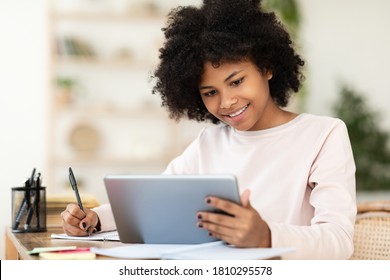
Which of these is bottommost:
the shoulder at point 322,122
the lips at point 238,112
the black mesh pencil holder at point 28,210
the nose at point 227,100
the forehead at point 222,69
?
the black mesh pencil holder at point 28,210

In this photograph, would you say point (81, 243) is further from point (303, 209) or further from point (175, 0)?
point (175, 0)

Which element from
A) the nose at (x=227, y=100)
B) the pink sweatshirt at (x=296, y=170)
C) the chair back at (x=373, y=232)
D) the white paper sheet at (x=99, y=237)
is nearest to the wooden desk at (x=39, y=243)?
the white paper sheet at (x=99, y=237)

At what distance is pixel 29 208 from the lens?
67.0 inches

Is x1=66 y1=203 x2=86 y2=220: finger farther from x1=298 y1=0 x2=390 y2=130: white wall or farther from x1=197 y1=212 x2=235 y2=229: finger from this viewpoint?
x1=298 y1=0 x2=390 y2=130: white wall

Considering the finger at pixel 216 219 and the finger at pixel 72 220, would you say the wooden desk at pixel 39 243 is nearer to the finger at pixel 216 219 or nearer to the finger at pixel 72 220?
the finger at pixel 72 220

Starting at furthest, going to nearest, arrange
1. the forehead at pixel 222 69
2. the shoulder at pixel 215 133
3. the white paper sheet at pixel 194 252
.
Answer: the shoulder at pixel 215 133 < the forehead at pixel 222 69 < the white paper sheet at pixel 194 252

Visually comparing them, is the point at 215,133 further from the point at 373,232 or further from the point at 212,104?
the point at 373,232

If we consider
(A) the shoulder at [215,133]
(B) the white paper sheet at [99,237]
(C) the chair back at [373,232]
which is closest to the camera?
(B) the white paper sheet at [99,237]

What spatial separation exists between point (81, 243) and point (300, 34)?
4.64 metres

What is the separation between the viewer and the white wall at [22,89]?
5.04m

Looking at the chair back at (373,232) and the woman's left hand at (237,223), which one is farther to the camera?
the chair back at (373,232)

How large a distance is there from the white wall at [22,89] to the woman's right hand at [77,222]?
3679 millimetres

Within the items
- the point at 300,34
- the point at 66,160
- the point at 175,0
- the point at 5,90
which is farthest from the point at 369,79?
the point at 5,90

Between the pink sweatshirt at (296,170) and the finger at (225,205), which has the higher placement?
the pink sweatshirt at (296,170)
